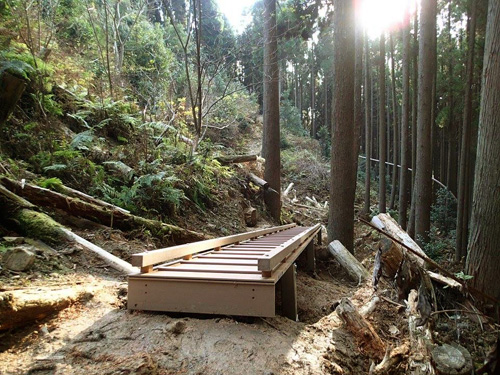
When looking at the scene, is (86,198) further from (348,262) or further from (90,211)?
(348,262)

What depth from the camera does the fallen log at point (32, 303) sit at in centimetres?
232

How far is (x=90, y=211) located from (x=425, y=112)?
9.76m

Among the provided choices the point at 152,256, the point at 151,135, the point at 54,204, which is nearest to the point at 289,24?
the point at 151,135

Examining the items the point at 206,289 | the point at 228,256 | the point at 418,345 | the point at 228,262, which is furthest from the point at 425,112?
the point at 206,289

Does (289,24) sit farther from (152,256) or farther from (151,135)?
(152,256)

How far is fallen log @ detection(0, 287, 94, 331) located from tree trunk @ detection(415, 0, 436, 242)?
10.2 metres

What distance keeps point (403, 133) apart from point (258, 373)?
12743 millimetres

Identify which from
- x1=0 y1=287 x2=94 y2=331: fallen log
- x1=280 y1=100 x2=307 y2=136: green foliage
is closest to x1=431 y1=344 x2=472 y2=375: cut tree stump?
x1=0 y1=287 x2=94 y2=331: fallen log

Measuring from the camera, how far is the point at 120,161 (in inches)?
277

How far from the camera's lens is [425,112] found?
10305mm

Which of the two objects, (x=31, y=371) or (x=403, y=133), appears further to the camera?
(x=403, y=133)

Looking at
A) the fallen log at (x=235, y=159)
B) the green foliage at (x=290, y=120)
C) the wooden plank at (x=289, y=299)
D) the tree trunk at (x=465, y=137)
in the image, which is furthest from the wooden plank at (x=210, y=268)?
the green foliage at (x=290, y=120)

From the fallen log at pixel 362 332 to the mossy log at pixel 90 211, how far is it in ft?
10.5

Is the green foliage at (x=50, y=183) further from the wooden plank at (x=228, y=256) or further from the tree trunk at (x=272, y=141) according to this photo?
the tree trunk at (x=272, y=141)
